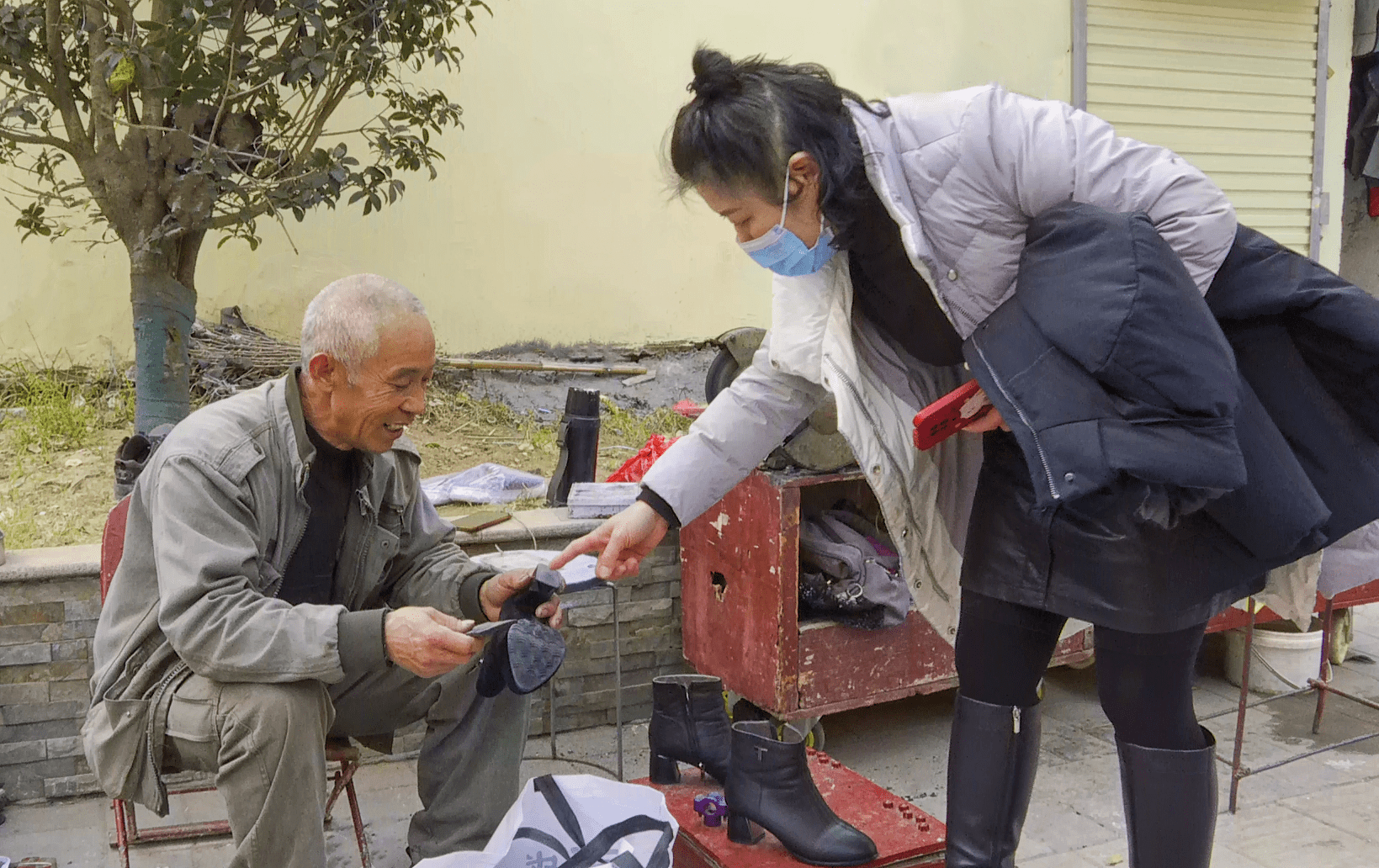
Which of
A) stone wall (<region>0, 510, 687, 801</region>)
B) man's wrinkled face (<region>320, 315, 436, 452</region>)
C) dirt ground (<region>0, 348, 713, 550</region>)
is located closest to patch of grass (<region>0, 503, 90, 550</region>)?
dirt ground (<region>0, 348, 713, 550</region>)

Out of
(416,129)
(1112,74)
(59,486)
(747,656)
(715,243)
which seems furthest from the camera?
(1112,74)

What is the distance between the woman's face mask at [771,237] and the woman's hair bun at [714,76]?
155 millimetres

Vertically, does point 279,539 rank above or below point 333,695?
above

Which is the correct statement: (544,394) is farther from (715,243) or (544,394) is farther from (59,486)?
(59,486)

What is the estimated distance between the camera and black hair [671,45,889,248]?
6.00 feet

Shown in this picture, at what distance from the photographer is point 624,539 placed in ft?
7.45

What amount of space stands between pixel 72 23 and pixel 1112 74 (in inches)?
208

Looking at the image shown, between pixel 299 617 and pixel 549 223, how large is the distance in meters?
3.50

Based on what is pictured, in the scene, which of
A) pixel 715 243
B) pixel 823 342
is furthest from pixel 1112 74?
pixel 823 342

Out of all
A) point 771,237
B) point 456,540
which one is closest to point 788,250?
point 771,237

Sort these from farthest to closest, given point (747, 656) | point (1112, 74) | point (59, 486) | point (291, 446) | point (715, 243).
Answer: point (1112, 74) < point (715, 243) < point (59, 486) < point (747, 656) < point (291, 446)

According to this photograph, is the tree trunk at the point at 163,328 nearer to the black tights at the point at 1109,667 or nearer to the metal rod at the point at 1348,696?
the black tights at the point at 1109,667

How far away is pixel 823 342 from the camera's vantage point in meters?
2.07

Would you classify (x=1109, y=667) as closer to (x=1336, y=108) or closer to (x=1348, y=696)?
(x=1348, y=696)
